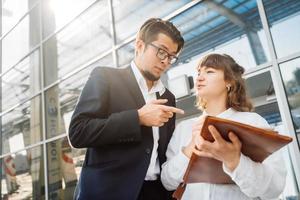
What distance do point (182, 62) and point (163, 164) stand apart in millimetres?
2094

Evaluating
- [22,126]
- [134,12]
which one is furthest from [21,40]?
[134,12]

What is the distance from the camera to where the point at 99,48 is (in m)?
4.96

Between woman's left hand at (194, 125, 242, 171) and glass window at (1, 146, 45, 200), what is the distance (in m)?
5.52

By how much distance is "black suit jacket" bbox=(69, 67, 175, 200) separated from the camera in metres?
1.41

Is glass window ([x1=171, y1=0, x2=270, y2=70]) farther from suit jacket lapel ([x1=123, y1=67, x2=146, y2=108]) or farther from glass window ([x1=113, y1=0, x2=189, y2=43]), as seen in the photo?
Result: suit jacket lapel ([x1=123, y1=67, x2=146, y2=108])

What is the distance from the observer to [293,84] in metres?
2.54

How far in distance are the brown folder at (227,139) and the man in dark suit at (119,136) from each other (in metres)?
0.24

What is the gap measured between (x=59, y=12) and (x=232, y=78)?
5246 mm

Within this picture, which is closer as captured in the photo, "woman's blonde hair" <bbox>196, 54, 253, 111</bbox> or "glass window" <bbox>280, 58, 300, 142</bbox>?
"woman's blonde hair" <bbox>196, 54, 253, 111</bbox>

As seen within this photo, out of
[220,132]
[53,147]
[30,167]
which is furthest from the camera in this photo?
[30,167]

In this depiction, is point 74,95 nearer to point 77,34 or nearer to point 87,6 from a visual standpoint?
point 77,34

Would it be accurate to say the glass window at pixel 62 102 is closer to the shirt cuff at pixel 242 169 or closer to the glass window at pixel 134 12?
the glass window at pixel 134 12

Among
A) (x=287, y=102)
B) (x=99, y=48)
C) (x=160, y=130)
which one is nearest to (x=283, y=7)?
(x=287, y=102)

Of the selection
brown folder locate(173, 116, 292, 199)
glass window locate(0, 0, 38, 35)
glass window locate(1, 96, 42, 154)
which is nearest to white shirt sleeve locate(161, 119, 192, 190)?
brown folder locate(173, 116, 292, 199)
